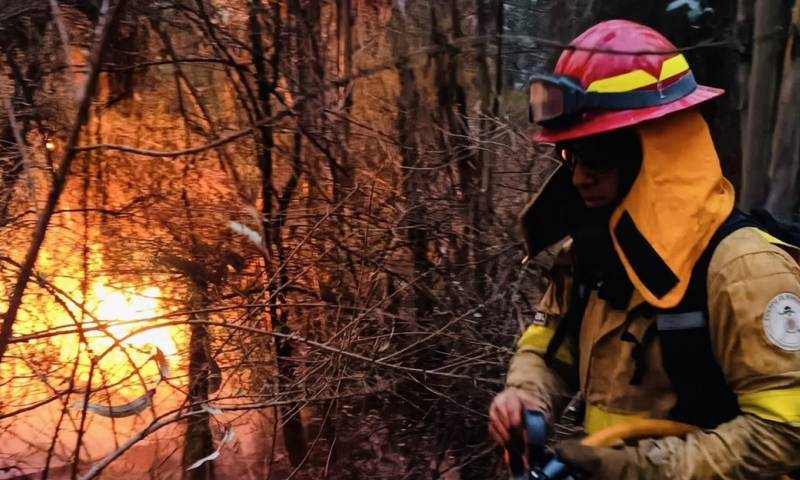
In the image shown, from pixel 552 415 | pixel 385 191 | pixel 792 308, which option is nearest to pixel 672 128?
pixel 792 308

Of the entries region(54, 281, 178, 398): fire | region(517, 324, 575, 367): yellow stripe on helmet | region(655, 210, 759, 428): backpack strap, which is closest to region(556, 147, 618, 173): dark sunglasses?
region(655, 210, 759, 428): backpack strap

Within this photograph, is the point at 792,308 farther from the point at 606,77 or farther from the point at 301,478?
the point at 301,478

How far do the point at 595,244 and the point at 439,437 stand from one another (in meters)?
3.31

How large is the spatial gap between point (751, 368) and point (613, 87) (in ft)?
2.51

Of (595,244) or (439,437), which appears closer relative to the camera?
(595,244)

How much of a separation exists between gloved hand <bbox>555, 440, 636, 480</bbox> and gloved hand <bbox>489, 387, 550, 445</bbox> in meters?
0.24

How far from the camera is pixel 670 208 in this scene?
159 centimetres

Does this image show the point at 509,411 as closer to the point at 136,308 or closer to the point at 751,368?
the point at 751,368

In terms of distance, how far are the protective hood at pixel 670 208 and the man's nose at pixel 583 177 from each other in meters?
0.10

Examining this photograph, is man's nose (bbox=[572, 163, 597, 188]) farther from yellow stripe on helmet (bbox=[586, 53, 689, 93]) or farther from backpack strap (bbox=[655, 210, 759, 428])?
backpack strap (bbox=[655, 210, 759, 428])

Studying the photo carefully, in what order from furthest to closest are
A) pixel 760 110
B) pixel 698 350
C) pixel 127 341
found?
1. pixel 760 110
2. pixel 127 341
3. pixel 698 350

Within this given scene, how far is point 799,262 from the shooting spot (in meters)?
1.59

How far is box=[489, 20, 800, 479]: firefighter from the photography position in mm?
1429

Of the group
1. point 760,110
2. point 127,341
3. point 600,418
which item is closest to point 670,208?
point 600,418
